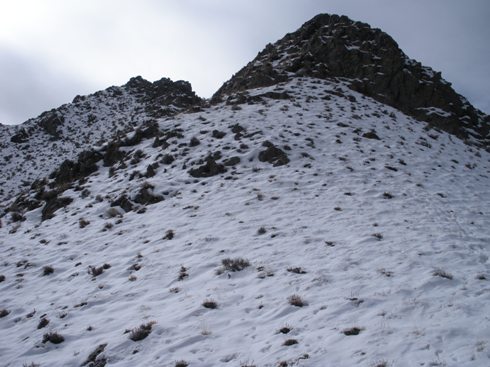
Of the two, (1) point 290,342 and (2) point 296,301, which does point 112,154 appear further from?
(1) point 290,342

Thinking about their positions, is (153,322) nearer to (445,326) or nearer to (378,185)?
(445,326)

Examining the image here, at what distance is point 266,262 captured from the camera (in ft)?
31.0

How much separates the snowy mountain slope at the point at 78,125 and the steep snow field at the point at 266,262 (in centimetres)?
2354

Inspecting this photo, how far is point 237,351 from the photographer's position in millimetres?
6211

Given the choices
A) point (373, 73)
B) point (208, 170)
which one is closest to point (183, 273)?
point (208, 170)

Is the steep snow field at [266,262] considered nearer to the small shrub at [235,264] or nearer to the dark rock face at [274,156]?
the small shrub at [235,264]

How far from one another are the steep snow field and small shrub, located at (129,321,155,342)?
0.24 ft

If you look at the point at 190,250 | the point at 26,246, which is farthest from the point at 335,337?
the point at 26,246

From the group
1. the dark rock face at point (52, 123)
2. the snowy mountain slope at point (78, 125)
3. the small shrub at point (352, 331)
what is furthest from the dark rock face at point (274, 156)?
the dark rock face at point (52, 123)

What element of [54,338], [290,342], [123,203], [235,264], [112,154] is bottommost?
[290,342]

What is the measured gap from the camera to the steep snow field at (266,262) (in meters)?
6.32

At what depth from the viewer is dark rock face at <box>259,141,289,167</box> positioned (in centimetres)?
1752

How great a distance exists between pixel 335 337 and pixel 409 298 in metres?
2.04

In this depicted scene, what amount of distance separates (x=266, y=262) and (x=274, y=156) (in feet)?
30.4
